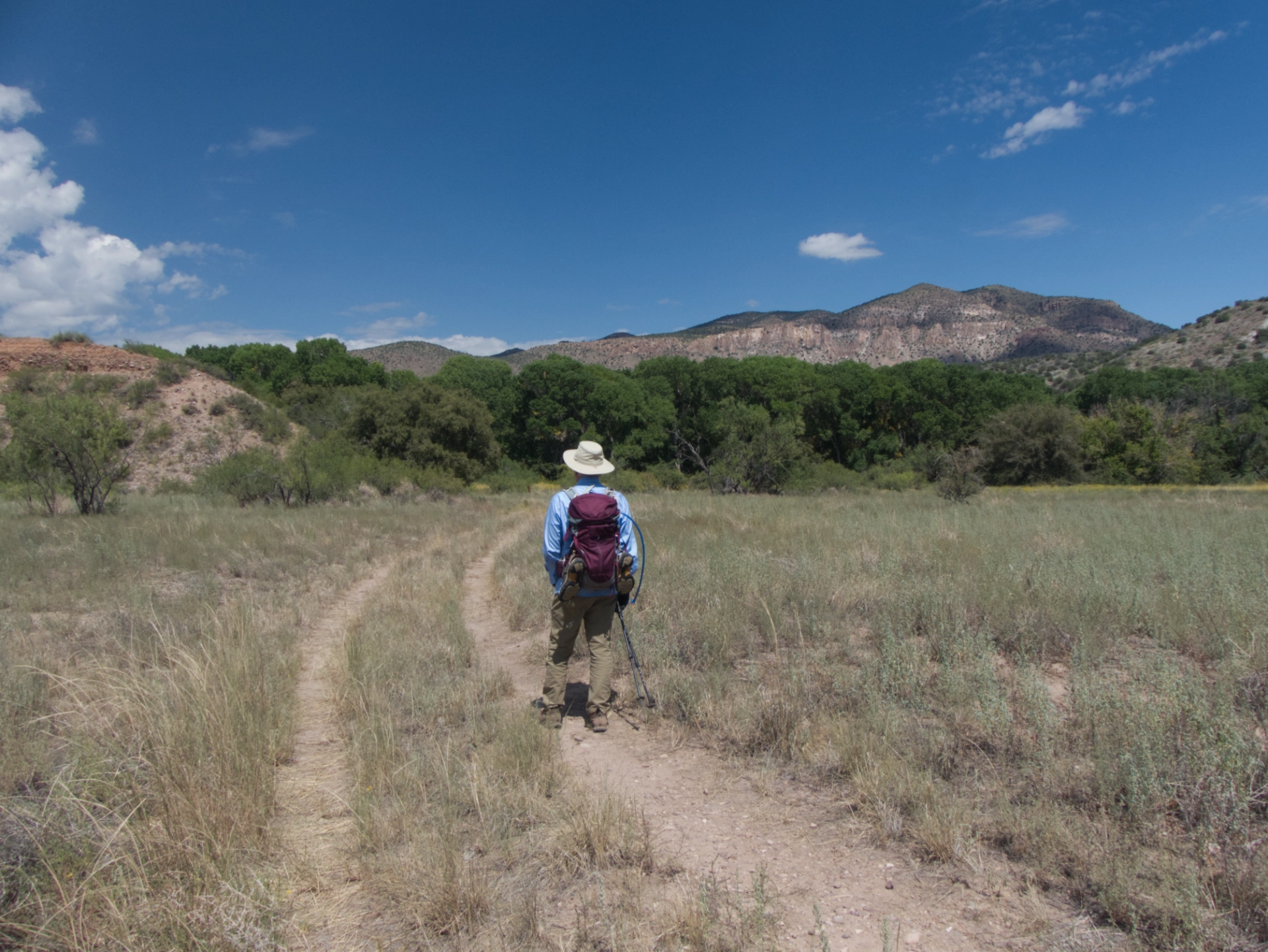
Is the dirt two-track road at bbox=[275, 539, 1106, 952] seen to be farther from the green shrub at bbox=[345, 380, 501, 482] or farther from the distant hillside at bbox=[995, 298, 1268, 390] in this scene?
the distant hillside at bbox=[995, 298, 1268, 390]

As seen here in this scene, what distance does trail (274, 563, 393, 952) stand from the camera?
8.76 ft

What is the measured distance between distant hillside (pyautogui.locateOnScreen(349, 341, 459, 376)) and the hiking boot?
99318 mm

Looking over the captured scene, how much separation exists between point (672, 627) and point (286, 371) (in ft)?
248

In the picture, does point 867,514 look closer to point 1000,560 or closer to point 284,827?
point 1000,560

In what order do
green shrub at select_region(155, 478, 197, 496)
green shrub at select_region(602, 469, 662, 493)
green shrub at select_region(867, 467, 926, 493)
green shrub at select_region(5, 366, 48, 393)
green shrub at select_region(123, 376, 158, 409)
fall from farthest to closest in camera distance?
1. green shrub at select_region(867, 467, 926, 493)
2. green shrub at select_region(602, 469, 662, 493)
3. green shrub at select_region(123, 376, 158, 409)
4. green shrub at select_region(5, 366, 48, 393)
5. green shrub at select_region(155, 478, 197, 496)

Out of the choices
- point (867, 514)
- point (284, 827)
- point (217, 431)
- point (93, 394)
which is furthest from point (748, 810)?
point (93, 394)

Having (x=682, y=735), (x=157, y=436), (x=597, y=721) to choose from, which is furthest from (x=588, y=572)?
(x=157, y=436)

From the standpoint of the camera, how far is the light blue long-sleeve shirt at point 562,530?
4809 mm

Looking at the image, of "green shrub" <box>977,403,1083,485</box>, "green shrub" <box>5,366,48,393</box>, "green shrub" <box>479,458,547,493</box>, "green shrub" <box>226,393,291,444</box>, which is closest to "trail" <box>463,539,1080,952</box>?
"green shrub" <box>479,458,547,493</box>

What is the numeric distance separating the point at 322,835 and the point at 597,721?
2.06 meters

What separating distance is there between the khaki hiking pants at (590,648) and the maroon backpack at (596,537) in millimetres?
300

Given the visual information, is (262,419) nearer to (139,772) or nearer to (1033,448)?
(139,772)

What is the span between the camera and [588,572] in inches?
182

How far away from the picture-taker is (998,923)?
2588 mm
